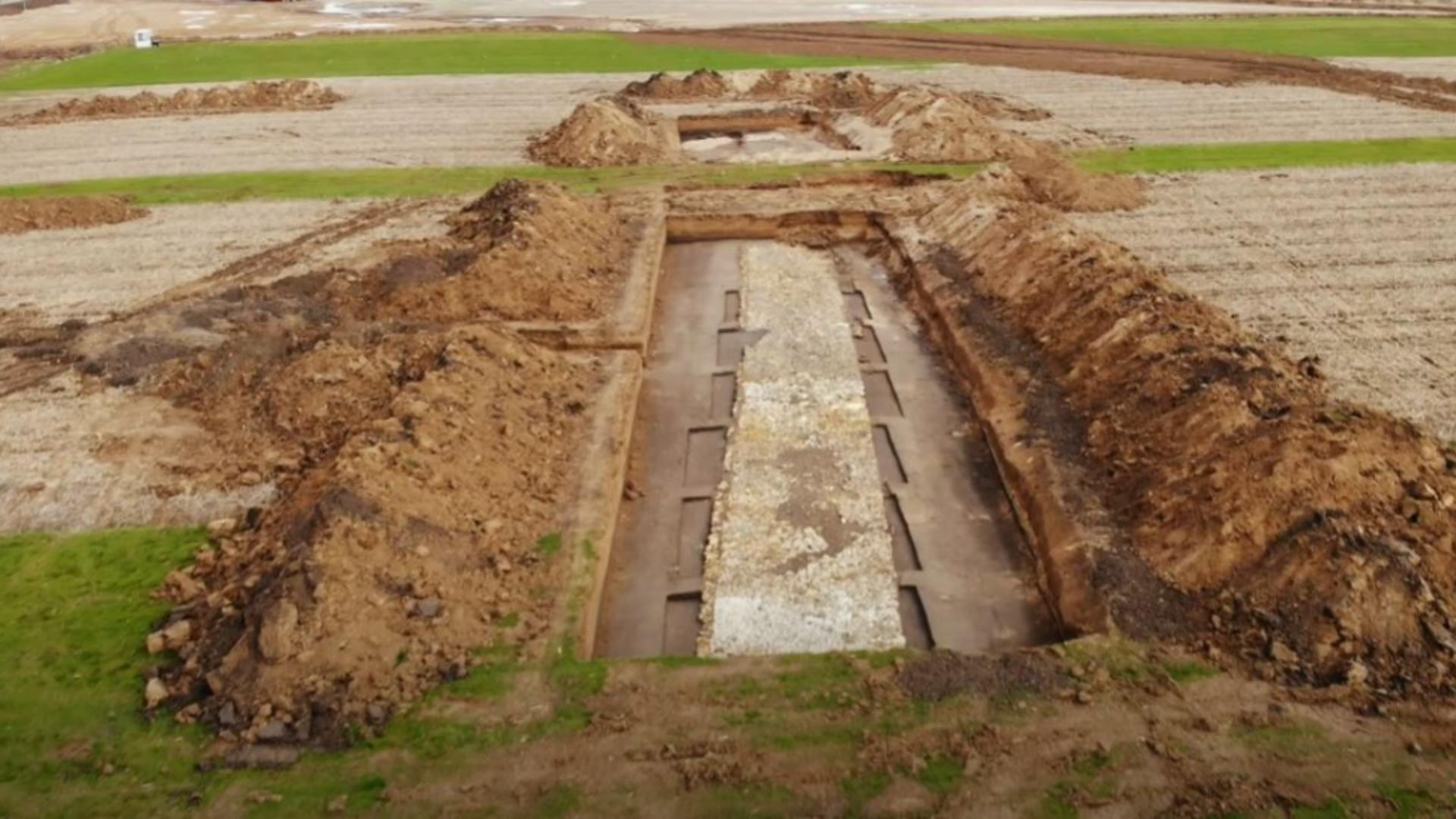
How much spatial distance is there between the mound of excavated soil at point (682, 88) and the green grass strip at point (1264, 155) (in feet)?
44.3

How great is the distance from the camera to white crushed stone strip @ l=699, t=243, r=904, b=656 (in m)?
11.0

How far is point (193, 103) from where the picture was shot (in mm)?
36188

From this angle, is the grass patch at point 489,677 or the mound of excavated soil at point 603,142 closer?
the grass patch at point 489,677

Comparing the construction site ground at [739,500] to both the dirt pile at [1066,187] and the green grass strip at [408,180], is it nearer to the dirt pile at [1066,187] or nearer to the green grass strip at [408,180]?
the dirt pile at [1066,187]

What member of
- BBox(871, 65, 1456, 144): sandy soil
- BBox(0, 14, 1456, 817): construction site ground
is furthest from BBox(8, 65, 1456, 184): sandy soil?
BBox(0, 14, 1456, 817): construction site ground

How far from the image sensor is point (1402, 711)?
28.3 ft

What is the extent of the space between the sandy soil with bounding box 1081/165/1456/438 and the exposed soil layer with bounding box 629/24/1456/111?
11924 millimetres

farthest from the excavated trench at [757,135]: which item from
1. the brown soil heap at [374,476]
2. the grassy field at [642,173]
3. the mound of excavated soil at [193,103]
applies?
the mound of excavated soil at [193,103]

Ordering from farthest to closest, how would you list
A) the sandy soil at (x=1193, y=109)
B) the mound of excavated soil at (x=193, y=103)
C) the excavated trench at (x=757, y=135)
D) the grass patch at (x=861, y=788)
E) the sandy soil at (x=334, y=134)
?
the mound of excavated soil at (x=193, y=103) < the excavated trench at (x=757, y=135) < the sandy soil at (x=1193, y=109) < the sandy soil at (x=334, y=134) < the grass patch at (x=861, y=788)

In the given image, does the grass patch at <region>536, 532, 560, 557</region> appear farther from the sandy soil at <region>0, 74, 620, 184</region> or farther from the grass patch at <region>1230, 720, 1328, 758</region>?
the sandy soil at <region>0, 74, 620, 184</region>

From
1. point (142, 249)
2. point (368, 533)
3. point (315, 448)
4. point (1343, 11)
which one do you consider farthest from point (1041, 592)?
point (1343, 11)

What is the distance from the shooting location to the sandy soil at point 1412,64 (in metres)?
36.4

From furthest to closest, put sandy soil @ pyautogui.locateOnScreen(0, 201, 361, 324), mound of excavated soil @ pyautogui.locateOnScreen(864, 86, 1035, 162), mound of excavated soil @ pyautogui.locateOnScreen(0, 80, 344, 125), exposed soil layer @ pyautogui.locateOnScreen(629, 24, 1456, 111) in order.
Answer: mound of excavated soil @ pyautogui.locateOnScreen(0, 80, 344, 125) < exposed soil layer @ pyautogui.locateOnScreen(629, 24, 1456, 111) < mound of excavated soil @ pyautogui.locateOnScreen(864, 86, 1035, 162) < sandy soil @ pyautogui.locateOnScreen(0, 201, 361, 324)

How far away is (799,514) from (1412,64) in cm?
3688
